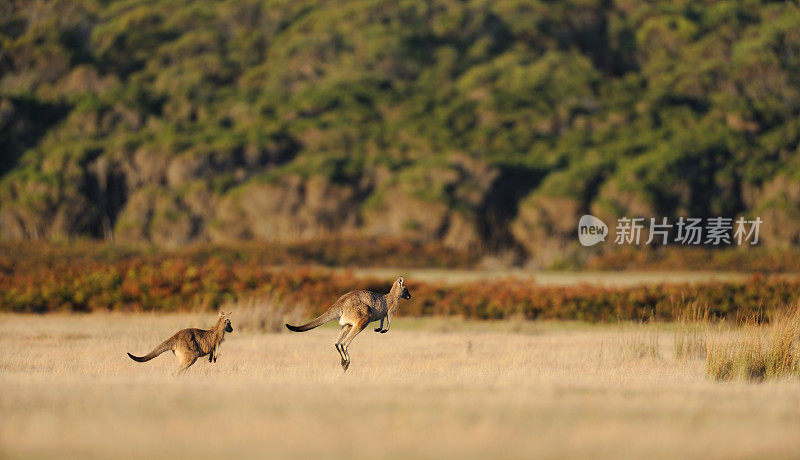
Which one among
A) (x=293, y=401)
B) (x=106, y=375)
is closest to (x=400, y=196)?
(x=106, y=375)

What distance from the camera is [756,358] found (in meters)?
12.5

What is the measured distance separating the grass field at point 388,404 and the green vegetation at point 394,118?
91.5ft

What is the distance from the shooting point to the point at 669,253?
39.3 meters

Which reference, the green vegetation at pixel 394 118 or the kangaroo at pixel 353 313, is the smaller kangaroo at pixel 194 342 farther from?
the green vegetation at pixel 394 118

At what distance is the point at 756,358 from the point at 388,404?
19.4 ft

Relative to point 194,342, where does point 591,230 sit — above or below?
above

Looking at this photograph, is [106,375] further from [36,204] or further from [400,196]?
[36,204]

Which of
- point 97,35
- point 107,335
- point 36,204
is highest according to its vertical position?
point 97,35

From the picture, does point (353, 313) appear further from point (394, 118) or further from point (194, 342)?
point (394, 118)

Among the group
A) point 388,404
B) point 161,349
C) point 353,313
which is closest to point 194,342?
point 161,349

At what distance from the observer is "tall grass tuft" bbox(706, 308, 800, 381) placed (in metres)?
12.3

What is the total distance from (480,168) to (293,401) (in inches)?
1427

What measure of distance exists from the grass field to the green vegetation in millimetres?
27891

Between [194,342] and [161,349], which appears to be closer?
[161,349]
